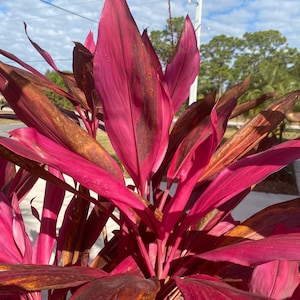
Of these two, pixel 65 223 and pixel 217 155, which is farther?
pixel 65 223

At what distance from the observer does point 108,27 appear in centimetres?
43

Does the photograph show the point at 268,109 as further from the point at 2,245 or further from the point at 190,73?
the point at 2,245

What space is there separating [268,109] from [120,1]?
0.34 m

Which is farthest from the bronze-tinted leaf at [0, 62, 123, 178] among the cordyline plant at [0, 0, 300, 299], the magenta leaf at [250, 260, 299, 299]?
the magenta leaf at [250, 260, 299, 299]

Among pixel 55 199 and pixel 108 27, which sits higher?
pixel 108 27

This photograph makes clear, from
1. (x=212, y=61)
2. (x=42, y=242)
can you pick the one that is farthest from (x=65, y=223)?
(x=212, y=61)

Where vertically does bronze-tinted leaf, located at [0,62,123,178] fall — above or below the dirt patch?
below

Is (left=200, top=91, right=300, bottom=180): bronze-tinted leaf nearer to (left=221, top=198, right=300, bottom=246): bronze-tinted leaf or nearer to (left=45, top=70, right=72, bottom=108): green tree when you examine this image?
(left=221, top=198, right=300, bottom=246): bronze-tinted leaf

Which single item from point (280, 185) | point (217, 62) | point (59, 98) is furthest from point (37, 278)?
point (217, 62)

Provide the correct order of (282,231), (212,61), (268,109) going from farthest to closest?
(212,61), (268,109), (282,231)

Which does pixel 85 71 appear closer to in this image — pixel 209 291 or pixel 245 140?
pixel 245 140

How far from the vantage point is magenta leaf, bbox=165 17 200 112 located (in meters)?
0.61

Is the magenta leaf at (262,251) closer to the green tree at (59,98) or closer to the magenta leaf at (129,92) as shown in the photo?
the magenta leaf at (129,92)

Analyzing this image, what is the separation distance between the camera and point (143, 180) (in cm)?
52
